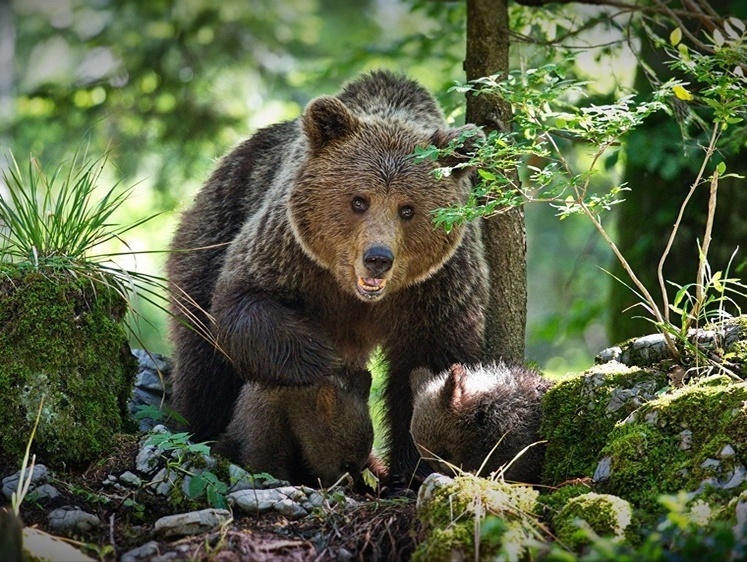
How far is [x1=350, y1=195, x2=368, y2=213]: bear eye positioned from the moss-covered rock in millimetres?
2279

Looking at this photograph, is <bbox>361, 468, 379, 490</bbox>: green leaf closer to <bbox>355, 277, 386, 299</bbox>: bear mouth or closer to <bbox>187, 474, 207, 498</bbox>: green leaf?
<bbox>355, 277, 386, 299</bbox>: bear mouth

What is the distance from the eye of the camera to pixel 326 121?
668 centimetres

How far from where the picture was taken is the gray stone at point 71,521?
4.52 metres

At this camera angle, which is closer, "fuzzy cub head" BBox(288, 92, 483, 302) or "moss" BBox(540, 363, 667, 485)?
"moss" BBox(540, 363, 667, 485)

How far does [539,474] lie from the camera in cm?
573

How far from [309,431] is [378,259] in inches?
54.6

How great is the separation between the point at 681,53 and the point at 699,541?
305 cm

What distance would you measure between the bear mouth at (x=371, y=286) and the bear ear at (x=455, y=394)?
27.3 inches

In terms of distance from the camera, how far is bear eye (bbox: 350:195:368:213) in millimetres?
6496

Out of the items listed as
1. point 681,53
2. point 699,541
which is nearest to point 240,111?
point 681,53

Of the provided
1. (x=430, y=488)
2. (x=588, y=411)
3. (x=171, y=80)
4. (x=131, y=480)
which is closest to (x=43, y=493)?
(x=131, y=480)

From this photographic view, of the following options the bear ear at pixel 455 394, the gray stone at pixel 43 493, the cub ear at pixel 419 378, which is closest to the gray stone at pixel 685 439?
the bear ear at pixel 455 394

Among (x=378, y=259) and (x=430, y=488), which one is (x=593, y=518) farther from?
(x=378, y=259)

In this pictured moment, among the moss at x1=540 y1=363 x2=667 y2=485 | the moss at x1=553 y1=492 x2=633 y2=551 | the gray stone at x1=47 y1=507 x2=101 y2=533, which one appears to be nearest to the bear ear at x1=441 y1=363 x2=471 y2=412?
the moss at x1=540 y1=363 x2=667 y2=485
